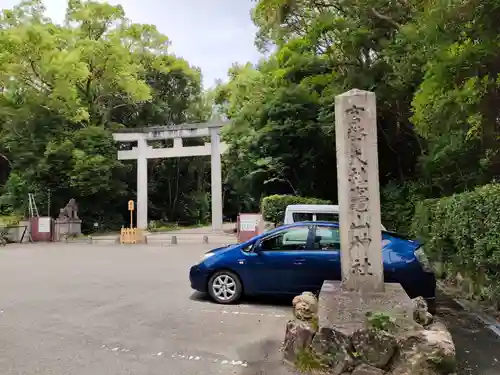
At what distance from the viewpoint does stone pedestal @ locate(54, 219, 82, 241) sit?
24.3 meters

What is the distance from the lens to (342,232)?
575 centimetres

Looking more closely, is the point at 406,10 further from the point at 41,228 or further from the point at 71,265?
the point at 41,228

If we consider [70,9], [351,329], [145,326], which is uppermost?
[70,9]

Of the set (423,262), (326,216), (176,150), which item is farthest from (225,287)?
(176,150)

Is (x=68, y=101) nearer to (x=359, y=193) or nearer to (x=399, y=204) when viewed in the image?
(x=399, y=204)

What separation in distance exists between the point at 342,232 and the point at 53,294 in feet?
18.0

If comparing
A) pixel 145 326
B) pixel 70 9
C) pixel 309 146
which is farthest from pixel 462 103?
pixel 70 9

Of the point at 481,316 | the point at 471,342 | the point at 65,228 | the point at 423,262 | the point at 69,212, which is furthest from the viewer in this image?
the point at 69,212

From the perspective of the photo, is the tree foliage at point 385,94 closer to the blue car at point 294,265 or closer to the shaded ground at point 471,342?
the blue car at point 294,265

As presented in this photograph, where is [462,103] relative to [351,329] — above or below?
above

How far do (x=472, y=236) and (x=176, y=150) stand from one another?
24575mm

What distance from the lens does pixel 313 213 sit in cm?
1159

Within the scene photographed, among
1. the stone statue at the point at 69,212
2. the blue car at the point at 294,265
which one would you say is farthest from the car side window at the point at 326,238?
the stone statue at the point at 69,212

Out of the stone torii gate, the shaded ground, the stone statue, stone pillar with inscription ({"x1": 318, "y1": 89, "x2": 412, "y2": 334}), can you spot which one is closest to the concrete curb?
the shaded ground
